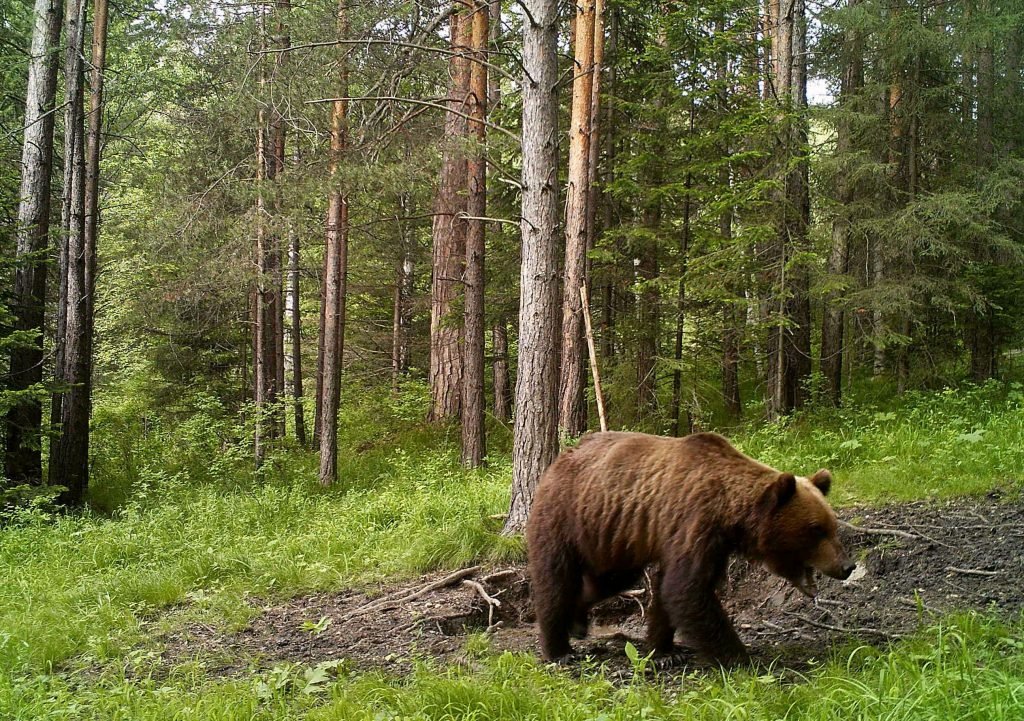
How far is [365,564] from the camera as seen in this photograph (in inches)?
308

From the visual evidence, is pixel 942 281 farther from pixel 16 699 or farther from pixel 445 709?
pixel 16 699

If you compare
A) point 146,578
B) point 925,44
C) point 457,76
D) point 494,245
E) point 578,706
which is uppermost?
point 925,44

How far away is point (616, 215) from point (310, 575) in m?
9.61

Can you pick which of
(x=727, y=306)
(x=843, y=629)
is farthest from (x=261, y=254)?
(x=843, y=629)

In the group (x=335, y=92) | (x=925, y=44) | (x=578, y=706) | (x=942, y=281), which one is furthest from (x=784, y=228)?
(x=578, y=706)

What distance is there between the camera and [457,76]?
498 inches

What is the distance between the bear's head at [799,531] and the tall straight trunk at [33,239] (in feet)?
42.5

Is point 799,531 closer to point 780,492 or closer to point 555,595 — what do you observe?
point 780,492

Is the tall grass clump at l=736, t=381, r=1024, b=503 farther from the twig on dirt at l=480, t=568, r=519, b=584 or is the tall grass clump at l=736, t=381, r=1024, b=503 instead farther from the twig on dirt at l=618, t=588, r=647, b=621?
the twig on dirt at l=480, t=568, r=519, b=584

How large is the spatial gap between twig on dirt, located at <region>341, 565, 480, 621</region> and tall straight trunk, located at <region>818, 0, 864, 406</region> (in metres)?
8.97

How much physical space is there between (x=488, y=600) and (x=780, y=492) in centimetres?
282

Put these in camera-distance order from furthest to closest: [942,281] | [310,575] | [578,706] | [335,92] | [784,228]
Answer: [942,281]
[784,228]
[335,92]
[310,575]
[578,706]

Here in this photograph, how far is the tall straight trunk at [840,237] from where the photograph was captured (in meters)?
14.3

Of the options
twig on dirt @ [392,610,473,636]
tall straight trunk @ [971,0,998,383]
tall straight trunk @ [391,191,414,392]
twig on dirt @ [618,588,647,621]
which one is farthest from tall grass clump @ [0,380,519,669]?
tall straight trunk @ [971,0,998,383]
